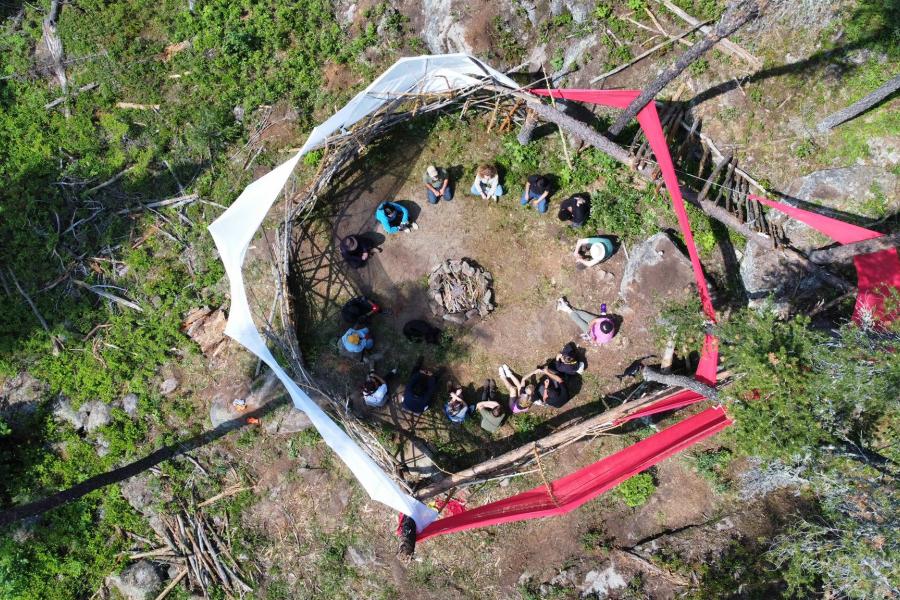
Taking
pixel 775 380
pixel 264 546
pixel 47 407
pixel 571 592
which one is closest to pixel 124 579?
pixel 264 546

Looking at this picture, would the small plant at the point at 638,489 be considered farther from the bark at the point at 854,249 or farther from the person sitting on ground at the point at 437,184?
the person sitting on ground at the point at 437,184

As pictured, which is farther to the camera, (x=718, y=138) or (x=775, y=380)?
(x=718, y=138)

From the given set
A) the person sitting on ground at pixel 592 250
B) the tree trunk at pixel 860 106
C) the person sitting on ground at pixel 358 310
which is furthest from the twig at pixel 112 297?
the tree trunk at pixel 860 106

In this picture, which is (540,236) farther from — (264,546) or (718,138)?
(264,546)

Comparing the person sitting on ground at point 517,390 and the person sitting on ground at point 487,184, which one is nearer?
the person sitting on ground at point 517,390

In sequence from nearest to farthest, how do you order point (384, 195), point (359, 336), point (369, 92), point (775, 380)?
point (775, 380) < point (369, 92) < point (359, 336) < point (384, 195)

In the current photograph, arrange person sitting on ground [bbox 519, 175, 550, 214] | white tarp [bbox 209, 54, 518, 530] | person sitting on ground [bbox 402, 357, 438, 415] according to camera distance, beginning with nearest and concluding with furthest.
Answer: white tarp [bbox 209, 54, 518, 530], person sitting on ground [bbox 402, 357, 438, 415], person sitting on ground [bbox 519, 175, 550, 214]

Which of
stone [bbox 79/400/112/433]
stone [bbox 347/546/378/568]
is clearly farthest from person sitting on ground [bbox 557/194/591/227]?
stone [bbox 79/400/112/433]

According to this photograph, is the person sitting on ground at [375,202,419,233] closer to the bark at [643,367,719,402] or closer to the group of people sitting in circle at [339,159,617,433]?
the group of people sitting in circle at [339,159,617,433]
